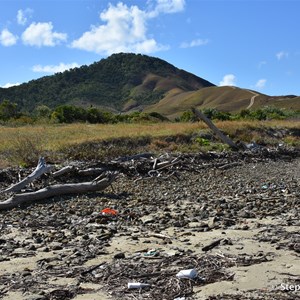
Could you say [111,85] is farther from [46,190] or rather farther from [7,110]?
[46,190]

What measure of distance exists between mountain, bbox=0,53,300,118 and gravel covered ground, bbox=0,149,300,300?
251 ft

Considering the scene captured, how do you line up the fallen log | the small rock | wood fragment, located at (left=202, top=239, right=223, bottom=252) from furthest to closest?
1. the fallen log
2. wood fragment, located at (left=202, top=239, right=223, bottom=252)
3. the small rock

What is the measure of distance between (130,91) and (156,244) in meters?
139

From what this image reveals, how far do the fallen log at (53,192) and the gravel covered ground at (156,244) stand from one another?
145 millimetres

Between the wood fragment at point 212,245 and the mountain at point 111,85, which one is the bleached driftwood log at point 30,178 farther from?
the mountain at point 111,85

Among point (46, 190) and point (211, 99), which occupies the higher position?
point (211, 99)

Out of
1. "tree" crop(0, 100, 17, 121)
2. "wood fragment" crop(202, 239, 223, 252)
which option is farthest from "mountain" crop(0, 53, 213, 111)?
"wood fragment" crop(202, 239, 223, 252)

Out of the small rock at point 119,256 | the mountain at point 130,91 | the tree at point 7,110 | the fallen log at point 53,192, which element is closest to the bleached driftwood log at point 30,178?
the fallen log at point 53,192

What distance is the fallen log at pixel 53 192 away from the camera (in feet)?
28.0

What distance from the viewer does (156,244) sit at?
5.62m

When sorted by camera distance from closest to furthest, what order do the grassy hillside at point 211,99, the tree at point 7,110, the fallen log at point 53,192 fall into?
the fallen log at point 53,192
the tree at point 7,110
the grassy hillside at point 211,99

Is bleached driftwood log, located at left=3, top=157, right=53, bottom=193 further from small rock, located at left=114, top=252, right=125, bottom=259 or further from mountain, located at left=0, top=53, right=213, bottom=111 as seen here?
mountain, located at left=0, top=53, right=213, bottom=111

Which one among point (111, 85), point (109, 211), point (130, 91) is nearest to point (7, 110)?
point (109, 211)

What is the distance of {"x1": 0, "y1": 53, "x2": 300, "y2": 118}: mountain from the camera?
10581cm
